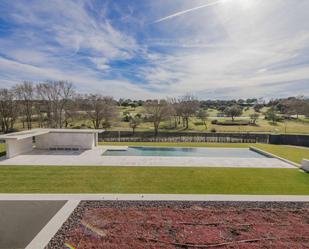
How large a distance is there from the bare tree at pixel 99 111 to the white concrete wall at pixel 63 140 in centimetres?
1422

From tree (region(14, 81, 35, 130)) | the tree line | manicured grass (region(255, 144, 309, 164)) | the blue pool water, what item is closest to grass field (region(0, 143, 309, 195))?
manicured grass (region(255, 144, 309, 164))

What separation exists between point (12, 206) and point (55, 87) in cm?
2392

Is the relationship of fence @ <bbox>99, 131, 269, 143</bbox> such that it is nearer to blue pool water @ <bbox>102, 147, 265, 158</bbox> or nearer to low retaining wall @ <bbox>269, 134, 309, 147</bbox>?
low retaining wall @ <bbox>269, 134, 309, 147</bbox>

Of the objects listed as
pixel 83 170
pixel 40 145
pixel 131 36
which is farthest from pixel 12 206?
pixel 131 36

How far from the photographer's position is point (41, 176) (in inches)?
334

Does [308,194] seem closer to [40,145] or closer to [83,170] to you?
[83,170]

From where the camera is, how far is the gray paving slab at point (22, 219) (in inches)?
168

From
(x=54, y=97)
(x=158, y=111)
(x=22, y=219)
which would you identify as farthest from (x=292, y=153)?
(x=54, y=97)

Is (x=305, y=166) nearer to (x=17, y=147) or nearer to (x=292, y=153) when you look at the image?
(x=292, y=153)

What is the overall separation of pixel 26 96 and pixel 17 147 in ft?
56.1

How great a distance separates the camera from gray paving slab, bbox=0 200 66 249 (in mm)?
4273

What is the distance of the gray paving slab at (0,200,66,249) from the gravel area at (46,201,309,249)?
26.2 inches

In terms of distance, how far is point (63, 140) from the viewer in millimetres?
14391

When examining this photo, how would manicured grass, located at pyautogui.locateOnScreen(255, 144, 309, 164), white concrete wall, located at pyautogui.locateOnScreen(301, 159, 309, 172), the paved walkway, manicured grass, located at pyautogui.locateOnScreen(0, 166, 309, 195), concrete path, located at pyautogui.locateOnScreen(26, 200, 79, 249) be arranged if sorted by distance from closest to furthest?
concrete path, located at pyautogui.locateOnScreen(26, 200, 79, 249), the paved walkway, manicured grass, located at pyautogui.locateOnScreen(0, 166, 309, 195), white concrete wall, located at pyautogui.locateOnScreen(301, 159, 309, 172), manicured grass, located at pyautogui.locateOnScreen(255, 144, 309, 164)
